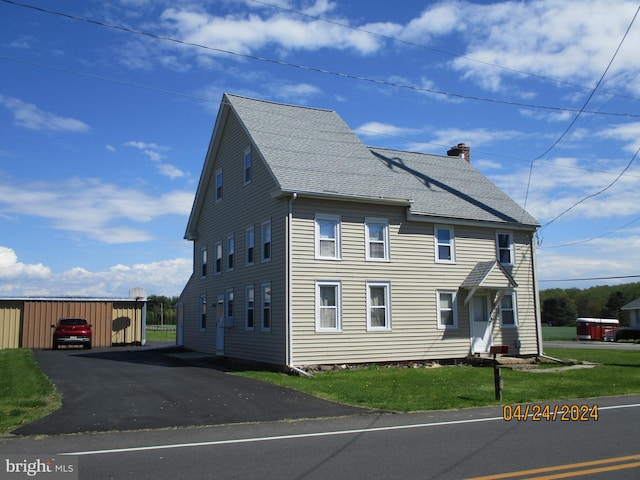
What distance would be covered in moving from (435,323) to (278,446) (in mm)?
15233

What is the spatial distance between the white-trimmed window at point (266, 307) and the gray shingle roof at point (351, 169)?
406cm

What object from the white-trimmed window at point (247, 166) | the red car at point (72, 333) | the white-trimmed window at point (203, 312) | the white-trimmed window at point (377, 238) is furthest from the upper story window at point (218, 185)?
the red car at point (72, 333)

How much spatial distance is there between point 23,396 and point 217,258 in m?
14.3

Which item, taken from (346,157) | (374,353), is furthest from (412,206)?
(374,353)

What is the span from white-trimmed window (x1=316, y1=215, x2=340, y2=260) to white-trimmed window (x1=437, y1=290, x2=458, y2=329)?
492 centimetres

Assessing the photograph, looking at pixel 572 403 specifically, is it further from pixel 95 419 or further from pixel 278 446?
pixel 95 419

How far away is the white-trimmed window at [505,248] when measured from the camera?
2570 cm

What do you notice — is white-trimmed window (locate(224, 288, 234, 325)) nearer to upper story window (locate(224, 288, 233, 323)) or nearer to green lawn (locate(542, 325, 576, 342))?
upper story window (locate(224, 288, 233, 323))

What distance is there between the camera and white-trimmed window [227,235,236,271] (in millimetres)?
25938

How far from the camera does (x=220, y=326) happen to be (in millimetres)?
26297

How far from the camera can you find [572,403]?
45.7ft

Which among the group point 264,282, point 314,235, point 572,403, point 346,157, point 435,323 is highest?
point 346,157

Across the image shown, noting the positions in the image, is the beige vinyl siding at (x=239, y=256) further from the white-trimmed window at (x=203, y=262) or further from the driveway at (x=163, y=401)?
the driveway at (x=163, y=401)

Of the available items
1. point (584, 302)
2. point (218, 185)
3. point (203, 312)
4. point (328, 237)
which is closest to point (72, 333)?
point (203, 312)
